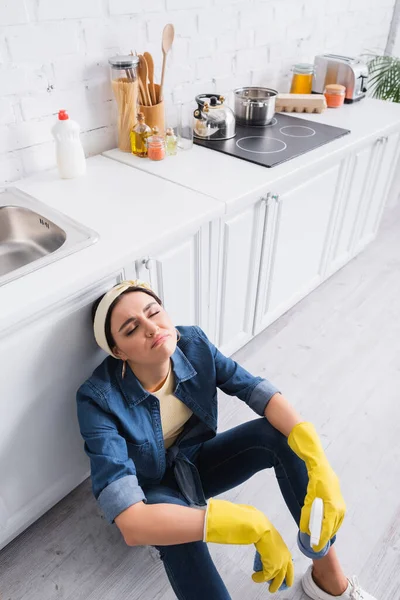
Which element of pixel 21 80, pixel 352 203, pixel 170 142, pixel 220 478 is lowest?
pixel 220 478

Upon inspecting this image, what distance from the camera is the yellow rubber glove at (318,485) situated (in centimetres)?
105

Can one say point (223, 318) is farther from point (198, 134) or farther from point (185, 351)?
point (198, 134)

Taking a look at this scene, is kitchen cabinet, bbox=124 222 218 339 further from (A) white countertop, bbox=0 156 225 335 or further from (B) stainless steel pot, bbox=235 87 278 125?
(B) stainless steel pot, bbox=235 87 278 125

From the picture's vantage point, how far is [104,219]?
131 cm

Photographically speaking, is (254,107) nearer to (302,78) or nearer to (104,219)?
(302,78)

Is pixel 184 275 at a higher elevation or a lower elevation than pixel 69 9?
lower

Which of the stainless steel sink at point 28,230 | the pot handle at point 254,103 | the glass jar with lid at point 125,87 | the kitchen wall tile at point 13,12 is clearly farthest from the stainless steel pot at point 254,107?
the stainless steel sink at point 28,230

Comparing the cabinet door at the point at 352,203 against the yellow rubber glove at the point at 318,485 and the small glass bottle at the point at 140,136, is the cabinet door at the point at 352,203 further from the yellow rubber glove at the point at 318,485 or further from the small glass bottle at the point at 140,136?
the yellow rubber glove at the point at 318,485

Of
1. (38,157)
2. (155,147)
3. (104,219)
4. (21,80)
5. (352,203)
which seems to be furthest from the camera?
(352,203)

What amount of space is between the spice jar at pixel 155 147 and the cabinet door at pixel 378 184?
1.04 m

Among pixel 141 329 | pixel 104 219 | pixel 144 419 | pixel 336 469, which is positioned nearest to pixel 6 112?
pixel 104 219

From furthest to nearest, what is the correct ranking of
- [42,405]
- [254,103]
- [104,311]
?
1. [254,103]
2. [42,405]
3. [104,311]

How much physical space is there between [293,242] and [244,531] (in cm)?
123

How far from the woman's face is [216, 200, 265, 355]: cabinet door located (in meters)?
0.55
